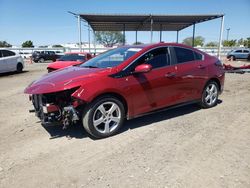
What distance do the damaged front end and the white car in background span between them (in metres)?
12.2

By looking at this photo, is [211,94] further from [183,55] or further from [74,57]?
[74,57]

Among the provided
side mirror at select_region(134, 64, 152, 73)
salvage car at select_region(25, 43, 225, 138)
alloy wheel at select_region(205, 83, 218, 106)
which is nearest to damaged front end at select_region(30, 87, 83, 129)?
salvage car at select_region(25, 43, 225, 138)

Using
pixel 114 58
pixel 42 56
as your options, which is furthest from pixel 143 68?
pixel 42 56

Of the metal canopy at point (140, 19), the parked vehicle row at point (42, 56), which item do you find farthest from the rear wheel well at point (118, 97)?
the parked vehicle row at point (42, 56)

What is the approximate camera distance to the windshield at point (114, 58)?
4.61 meters

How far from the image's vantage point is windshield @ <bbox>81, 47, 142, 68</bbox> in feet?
15.1

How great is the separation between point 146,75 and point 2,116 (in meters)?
3.65

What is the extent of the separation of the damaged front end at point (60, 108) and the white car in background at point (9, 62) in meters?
12.2

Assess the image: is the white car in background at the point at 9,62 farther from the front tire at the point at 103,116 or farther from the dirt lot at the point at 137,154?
the front tire at the point at 103,116

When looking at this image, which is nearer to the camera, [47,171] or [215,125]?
[47,171]

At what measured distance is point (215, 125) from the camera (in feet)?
15.7

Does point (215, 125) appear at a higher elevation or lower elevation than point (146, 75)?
lower

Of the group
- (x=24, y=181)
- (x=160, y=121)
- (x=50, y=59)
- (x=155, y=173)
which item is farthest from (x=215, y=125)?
(x=50, y=59)

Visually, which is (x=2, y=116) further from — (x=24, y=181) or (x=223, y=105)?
(x=223, y=105)
